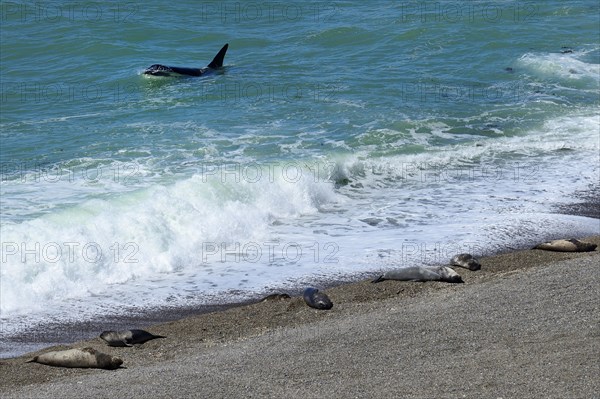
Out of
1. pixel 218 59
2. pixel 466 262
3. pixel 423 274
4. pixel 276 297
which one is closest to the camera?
pixel 276 297

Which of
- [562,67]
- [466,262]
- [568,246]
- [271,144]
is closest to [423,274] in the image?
[466,262]

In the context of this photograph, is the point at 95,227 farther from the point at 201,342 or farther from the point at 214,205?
the point at 201,342

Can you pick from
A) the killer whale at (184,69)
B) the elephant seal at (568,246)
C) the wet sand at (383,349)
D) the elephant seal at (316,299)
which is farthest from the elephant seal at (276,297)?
the killer whale at (184,69)

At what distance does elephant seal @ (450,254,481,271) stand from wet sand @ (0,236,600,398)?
47 centimetres

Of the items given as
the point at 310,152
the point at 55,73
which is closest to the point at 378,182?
the point at 310,152

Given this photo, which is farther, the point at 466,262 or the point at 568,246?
the point at 568,246

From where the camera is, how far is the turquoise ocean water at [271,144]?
40.1 ft

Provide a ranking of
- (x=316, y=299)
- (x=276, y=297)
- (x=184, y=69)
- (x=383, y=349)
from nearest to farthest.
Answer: (x=383, y=349) → (x=316, y=299) → (x=276, y=297) → (x=184, y=69)

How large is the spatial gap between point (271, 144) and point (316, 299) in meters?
6.79

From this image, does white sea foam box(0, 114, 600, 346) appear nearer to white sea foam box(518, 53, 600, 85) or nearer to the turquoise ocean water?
the turquoise ocean water

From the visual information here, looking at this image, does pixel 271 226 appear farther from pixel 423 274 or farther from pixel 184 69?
pixel 184 69

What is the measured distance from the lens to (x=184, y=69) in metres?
21.4

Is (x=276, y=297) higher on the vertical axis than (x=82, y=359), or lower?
lower

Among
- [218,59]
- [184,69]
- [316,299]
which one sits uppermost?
[218,59]
